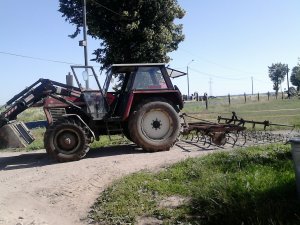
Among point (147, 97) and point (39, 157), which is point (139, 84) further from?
point (39, 157)

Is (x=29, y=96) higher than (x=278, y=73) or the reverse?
the reverse

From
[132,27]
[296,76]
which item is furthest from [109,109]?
[296,76]

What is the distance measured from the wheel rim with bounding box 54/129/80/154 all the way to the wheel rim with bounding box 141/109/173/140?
182cm

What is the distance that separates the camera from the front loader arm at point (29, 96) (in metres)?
10.7

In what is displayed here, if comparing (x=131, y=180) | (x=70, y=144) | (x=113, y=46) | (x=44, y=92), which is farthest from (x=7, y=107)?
(x=113, y=46)

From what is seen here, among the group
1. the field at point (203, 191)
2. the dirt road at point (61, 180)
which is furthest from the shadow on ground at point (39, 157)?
the field at point (203, 191)

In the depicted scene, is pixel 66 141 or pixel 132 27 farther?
pixel 132 27

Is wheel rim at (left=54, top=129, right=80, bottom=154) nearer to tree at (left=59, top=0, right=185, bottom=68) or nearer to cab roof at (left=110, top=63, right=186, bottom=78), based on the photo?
cab roof at (left=110, top=63, right=186, bottom=78)

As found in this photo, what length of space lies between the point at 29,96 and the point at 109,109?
2040mm

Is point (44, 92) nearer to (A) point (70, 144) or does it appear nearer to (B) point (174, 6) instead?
(A) point (70, 144)

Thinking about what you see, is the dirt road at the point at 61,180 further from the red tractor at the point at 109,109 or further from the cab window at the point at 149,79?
the cab window at the point at 149,79

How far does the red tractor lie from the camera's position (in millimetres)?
10414

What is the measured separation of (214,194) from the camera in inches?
242

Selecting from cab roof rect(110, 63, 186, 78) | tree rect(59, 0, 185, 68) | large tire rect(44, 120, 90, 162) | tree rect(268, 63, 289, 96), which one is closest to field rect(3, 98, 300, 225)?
large tire rect(44, 120, 90, 162)
